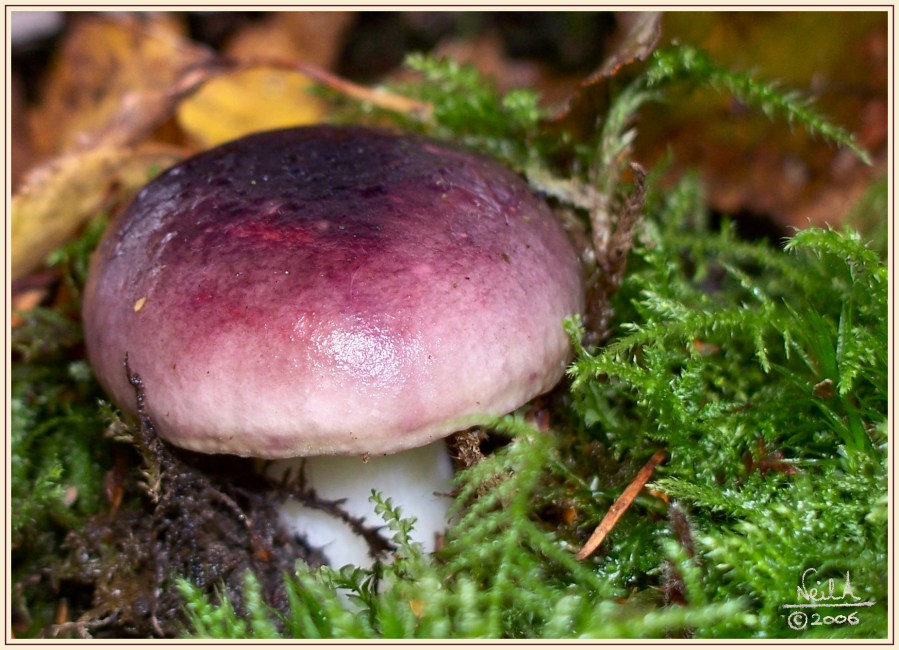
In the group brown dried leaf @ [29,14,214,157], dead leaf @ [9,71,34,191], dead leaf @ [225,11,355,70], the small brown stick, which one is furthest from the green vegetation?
dead leaf @ [225,11,355,70]

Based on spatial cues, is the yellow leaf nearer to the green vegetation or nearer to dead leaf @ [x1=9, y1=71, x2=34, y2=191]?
the green vegetation

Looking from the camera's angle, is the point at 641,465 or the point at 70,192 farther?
the point at 70,192

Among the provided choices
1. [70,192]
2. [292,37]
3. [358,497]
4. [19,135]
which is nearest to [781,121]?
[358,497]

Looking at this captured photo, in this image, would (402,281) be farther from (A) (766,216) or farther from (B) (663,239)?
(A) (766,216)

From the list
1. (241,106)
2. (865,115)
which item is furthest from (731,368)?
(241,106)

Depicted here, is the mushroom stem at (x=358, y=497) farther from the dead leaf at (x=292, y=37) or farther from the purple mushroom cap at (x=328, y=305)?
the dead leaf at (x=292, y=37)

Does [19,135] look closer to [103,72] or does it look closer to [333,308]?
[103,72]
